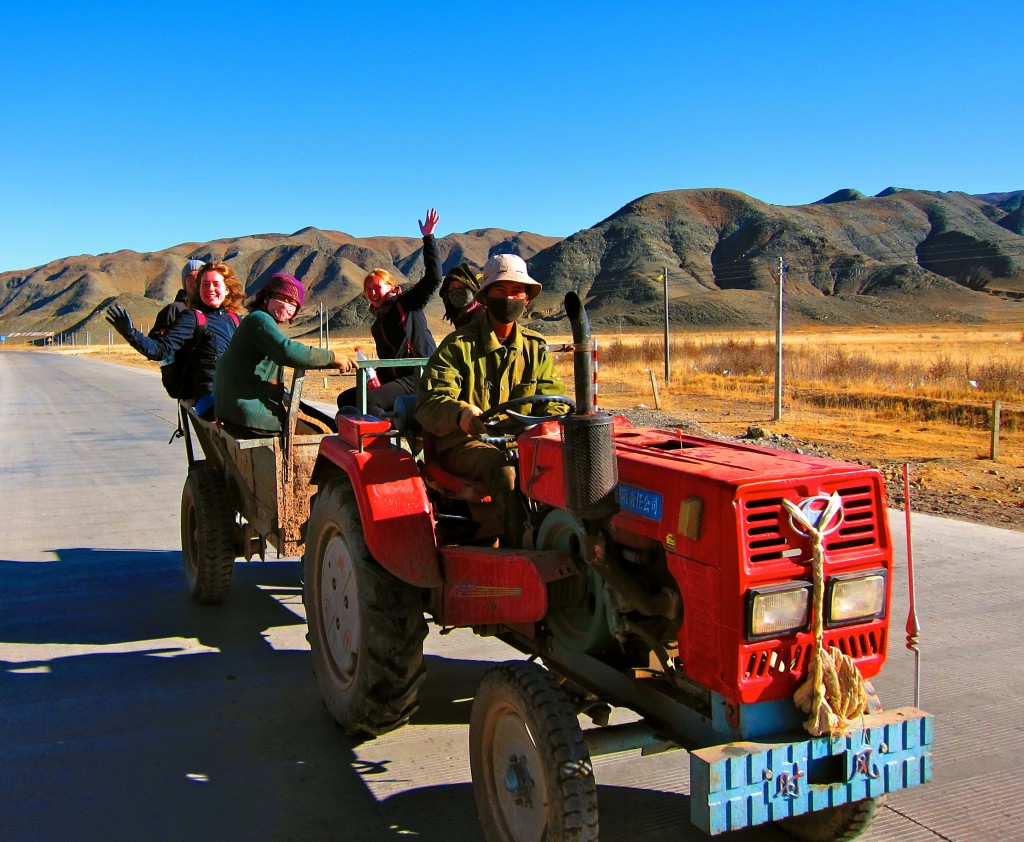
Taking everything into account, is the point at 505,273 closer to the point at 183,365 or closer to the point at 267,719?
the point at 267,719

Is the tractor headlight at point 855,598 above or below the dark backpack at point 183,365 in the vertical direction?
below

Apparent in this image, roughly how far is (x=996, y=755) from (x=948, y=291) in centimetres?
11665

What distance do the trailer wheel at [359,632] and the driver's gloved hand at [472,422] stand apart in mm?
698

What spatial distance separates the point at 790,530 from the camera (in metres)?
2.63

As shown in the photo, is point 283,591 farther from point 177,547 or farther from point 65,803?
point 65,803

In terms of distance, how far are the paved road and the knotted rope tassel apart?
3.07ft

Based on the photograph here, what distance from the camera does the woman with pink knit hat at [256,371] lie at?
5.44m

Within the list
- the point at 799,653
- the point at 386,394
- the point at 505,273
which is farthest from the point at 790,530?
the point at 386,394

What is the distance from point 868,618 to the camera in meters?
2.74

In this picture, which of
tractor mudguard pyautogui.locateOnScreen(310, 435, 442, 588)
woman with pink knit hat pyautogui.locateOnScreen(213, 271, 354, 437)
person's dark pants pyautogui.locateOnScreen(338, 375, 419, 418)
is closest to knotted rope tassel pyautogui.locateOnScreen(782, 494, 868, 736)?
tractor mudguard pyautogui.locateOnScreen(310, 435, 442, 588)

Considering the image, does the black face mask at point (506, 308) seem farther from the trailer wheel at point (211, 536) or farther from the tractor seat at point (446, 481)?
the trailer wheel at point (211, 536)

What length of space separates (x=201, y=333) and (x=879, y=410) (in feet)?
51.9

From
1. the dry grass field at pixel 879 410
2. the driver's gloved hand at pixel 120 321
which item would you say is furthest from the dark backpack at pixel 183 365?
the dry grass field at pixel 879 410

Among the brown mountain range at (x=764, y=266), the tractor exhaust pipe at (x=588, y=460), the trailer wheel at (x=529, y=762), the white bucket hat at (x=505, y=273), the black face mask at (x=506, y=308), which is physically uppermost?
the brown mountain range at (x=764, y=266)
